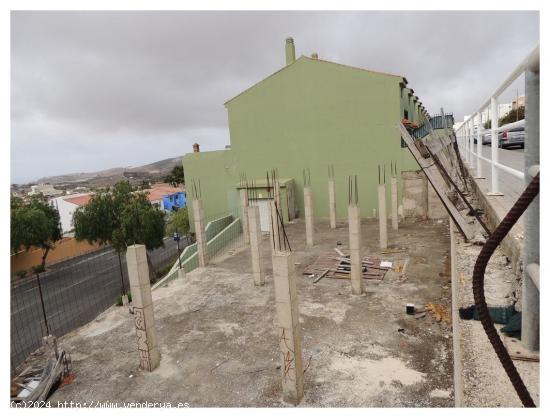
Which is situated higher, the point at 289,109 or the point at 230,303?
the point at 289,109

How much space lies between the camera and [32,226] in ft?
93.7

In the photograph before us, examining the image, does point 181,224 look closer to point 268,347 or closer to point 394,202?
point 394,202

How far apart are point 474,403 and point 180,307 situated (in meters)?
10.9

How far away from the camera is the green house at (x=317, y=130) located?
22.5 m

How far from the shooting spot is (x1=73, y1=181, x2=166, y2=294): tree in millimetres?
24141

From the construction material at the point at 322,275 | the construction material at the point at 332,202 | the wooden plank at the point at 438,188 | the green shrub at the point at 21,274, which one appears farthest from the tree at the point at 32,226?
the wooden plank at the point at 438,188

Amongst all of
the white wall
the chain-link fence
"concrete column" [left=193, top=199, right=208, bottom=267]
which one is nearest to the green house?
the chain-link fence

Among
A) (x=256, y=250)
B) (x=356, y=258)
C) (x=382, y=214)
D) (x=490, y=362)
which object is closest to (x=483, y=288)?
(x=490, y=362)

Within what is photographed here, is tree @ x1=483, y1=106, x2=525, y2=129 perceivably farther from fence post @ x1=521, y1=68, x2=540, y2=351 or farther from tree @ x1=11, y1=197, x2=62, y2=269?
tree @ x1=11, y1=197, x2=62, y2=269

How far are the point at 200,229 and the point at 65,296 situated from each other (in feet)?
52.0

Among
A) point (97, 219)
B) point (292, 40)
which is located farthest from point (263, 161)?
point (97, 219)

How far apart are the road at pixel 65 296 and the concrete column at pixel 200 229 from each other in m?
9.20

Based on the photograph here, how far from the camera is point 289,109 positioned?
2470 centimetres

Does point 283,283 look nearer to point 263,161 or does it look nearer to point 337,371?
point 337,371
